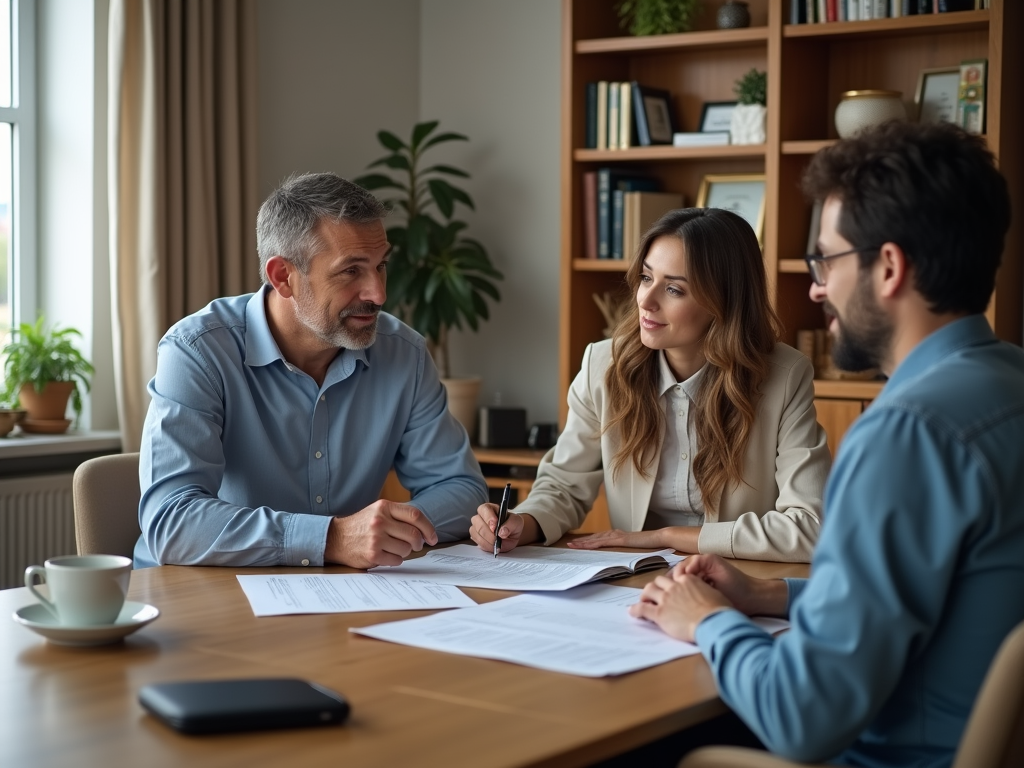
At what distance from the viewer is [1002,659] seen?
1.14 meters

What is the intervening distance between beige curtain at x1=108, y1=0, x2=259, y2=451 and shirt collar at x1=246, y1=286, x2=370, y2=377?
1564 mm

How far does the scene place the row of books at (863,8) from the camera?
3.55 meters

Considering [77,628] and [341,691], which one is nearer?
[341,691]

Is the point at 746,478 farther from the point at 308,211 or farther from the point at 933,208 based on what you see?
the point at 933,208

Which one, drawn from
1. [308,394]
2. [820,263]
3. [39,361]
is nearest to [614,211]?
[39,361]

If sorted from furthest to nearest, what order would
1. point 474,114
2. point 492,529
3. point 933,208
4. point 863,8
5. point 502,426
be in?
point 474,114 → point 502,426 → point 863,8 → point 492,529 → point 933,208

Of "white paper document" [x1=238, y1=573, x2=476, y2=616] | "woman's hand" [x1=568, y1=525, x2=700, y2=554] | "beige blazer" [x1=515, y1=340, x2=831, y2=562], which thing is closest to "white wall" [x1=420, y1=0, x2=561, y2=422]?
"beige blazer" [x1=515, y1=340, x2=831, y2=562]

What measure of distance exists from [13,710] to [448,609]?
0.60 metres

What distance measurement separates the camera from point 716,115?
→ 413 centimetres

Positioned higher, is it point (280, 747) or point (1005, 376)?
point (1005, 376)

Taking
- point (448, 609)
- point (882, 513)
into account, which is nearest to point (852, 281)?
point (882, 513)

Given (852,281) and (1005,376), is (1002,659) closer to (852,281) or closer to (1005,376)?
(1005,376)

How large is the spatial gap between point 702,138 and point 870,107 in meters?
0.56

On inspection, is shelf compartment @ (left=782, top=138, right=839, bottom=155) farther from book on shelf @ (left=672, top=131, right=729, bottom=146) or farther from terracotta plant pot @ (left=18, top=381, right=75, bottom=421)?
terracotta plant pot @ (left=18, top=381, right=75, bottom=421)
